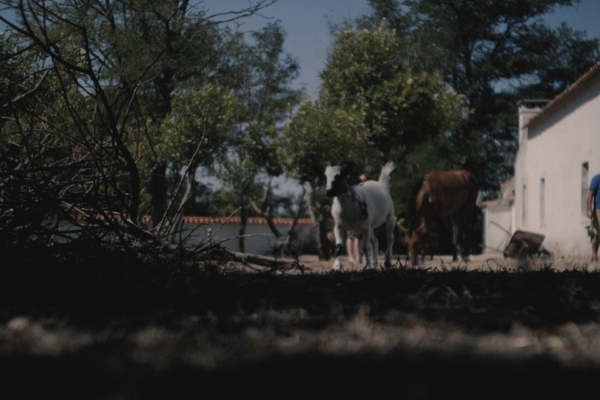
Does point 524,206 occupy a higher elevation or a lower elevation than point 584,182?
lower

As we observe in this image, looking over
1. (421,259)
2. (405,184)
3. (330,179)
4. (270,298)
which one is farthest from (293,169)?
(270,298)

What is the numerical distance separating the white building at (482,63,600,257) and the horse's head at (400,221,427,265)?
7.60ft

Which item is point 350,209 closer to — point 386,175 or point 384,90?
point 386,175

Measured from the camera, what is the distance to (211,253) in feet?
23.8

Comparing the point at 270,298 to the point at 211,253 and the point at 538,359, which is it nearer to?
the point at 538,359

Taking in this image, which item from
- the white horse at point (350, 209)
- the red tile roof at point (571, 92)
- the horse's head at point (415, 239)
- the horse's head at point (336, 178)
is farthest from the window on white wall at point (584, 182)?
the horse's head at point (336, 178)

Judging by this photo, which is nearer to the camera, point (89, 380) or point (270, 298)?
point (89, 380)

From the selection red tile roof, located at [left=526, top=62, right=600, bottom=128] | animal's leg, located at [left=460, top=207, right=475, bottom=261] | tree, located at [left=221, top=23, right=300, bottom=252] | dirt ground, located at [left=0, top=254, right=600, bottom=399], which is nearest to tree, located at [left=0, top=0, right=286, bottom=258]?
dirt ground, located at [left=0, top=254, right=600, bottom=399]

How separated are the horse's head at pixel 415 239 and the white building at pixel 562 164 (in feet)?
7.60

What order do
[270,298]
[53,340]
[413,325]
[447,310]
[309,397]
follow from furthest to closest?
[270,298] → [447,310] → [413,325] → [53,340] → [309,397]

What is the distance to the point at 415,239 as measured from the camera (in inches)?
643

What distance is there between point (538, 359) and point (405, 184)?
42.0 m

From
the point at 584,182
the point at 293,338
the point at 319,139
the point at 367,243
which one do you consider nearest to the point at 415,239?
the point at 367,243

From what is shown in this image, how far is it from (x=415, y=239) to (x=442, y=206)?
5.42ft
